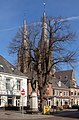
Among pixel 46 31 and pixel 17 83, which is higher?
pixel 46 31

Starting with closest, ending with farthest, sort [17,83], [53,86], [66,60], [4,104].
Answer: [66,60] < [4,104] < [17,83] < [53,86]

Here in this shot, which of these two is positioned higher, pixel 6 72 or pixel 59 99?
pixel 6 72

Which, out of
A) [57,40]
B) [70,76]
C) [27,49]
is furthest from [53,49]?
[70,76]

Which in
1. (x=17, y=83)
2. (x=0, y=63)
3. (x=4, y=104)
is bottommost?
(x=4, y=104)

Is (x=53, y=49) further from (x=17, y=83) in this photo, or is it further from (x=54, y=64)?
(x=17, y=83)

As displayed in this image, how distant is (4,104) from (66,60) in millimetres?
18889

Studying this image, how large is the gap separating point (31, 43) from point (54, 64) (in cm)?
567

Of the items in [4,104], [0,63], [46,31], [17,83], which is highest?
[46,31]

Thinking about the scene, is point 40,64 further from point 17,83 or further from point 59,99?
point 59,99

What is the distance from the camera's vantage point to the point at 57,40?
48.0 m

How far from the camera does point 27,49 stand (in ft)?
162

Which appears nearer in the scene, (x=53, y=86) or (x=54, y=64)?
(x=54, y=64)

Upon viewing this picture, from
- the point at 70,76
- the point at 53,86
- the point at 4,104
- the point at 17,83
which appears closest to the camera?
the point at 4,104

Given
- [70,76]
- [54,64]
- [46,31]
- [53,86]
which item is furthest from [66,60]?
[70,76]
